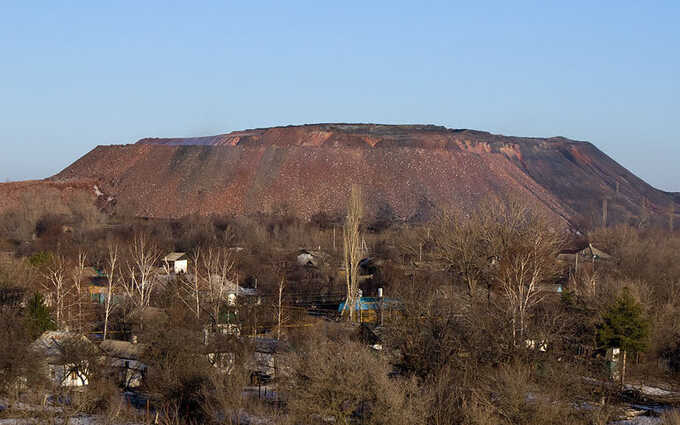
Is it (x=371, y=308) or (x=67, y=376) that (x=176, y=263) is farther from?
(x=67, y=376)

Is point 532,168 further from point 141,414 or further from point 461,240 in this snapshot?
point 141,414

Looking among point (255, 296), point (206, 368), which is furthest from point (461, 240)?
point (206, 368)

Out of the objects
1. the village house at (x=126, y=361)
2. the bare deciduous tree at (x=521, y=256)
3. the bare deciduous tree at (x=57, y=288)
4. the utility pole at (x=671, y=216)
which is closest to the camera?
the village house at (x=126, y=361)

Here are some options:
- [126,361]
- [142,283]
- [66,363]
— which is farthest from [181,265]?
[66,363]

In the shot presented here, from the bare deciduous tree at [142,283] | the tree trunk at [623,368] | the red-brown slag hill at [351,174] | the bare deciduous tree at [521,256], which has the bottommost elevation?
the tree trunk at [623,368]

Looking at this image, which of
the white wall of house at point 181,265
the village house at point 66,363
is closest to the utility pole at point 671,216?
the white wall of house at point 181,265

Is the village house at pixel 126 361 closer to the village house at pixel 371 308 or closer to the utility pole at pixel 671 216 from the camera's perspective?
the village house at pixel 371 308

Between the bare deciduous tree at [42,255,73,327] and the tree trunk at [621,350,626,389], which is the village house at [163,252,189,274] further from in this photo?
the tree trunk at [621,350,626,389]
